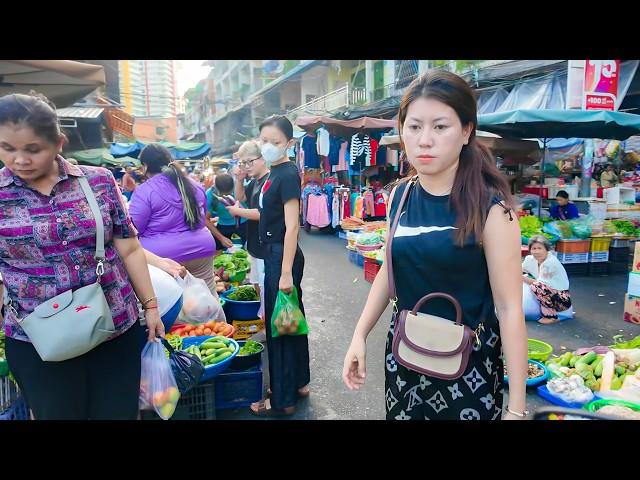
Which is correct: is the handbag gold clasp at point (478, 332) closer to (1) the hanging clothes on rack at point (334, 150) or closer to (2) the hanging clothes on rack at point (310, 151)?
(1) the hanging clothes on rack at point (334, 150)

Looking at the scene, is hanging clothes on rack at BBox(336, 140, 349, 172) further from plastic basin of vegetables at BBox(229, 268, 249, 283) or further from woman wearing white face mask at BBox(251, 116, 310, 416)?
woman wearing white face mask at BBox(251, 116, 310, 416)

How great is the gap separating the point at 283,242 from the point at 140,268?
3.94 ft

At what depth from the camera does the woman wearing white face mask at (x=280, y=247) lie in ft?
10.1

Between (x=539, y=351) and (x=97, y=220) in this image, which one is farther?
(x=539, y=351)

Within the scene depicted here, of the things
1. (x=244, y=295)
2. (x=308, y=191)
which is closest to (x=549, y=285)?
(x=244, y=295)

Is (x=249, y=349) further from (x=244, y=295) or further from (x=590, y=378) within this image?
(x=590, y=378)

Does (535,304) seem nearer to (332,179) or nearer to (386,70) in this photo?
(332,179)

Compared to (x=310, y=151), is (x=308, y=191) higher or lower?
lower

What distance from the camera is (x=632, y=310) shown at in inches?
204

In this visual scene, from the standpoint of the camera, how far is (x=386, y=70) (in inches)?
688

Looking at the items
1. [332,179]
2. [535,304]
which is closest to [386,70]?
[332,179]

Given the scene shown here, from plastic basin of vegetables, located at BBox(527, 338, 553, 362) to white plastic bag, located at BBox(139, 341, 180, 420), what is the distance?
10.8ft

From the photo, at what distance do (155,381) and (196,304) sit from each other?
4.30ft

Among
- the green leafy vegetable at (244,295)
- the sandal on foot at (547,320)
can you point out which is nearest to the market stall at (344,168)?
the sandal on foot at (547,320)
